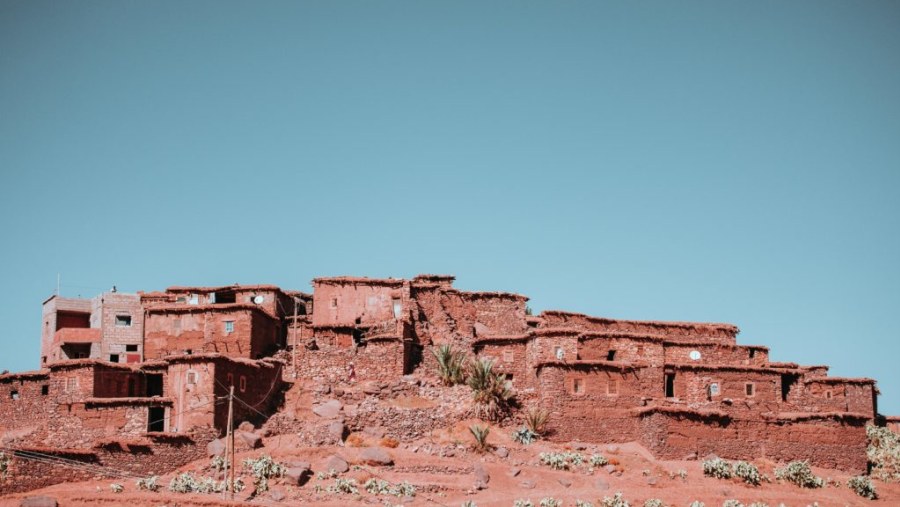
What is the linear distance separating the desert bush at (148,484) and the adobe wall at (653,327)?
22888 millimetres

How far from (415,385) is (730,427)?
15.4m

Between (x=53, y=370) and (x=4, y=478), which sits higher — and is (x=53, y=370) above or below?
above

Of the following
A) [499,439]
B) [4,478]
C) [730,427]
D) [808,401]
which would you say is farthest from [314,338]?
[808,401]

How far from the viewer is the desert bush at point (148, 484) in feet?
152

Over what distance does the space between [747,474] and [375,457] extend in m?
17.0

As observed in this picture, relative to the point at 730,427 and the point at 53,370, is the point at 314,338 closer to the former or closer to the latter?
the point at 53,370

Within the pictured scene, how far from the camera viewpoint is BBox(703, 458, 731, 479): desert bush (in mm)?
50406

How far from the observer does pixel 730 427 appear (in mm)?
53000

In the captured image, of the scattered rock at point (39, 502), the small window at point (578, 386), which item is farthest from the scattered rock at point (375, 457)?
the scattered rock at point (39, 502)

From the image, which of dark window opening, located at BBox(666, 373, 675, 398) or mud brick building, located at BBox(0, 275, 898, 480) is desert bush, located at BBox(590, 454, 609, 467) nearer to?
mud brick building, located at BBox(0, 275, 898, 480)

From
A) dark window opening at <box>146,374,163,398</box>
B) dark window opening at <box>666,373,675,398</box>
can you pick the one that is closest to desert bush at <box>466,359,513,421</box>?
dark window opening at <box>666,373,675,398</box>

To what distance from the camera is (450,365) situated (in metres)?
55.7

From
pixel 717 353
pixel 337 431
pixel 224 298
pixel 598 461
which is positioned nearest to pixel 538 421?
pixel 598 461

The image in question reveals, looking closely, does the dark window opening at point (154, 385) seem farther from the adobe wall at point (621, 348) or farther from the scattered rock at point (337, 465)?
the adobe wall at point (621, 348)
